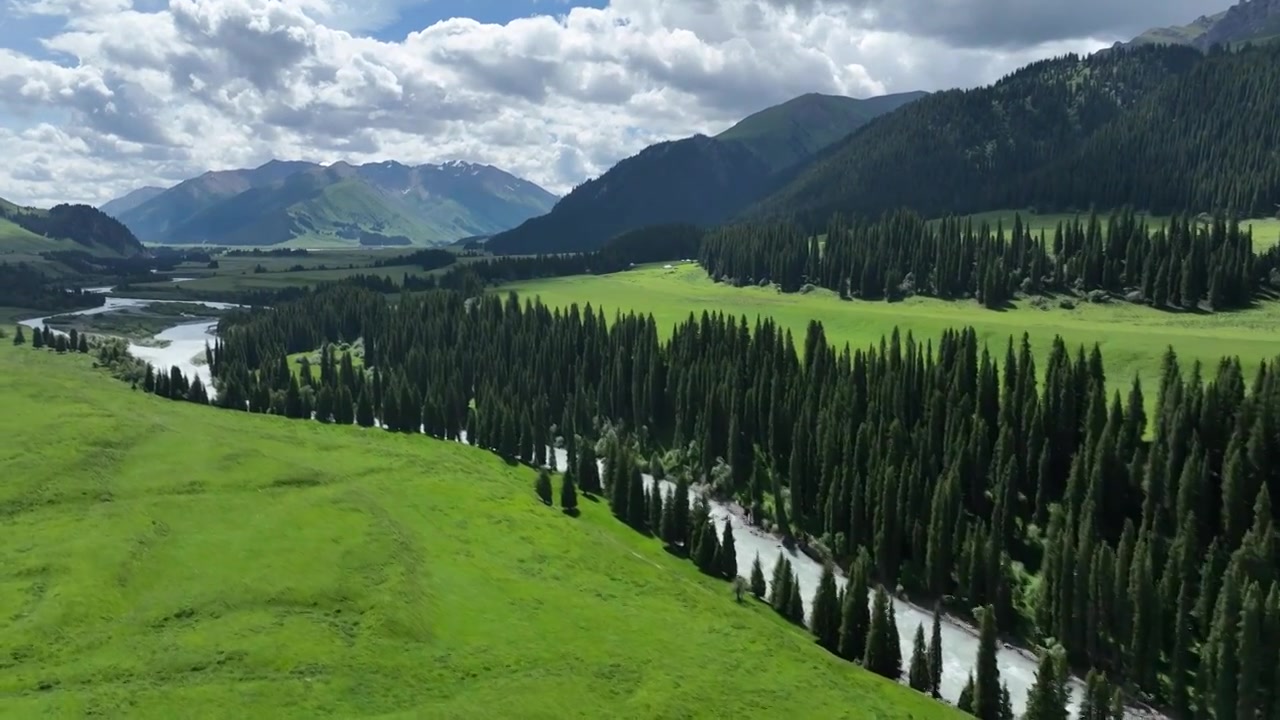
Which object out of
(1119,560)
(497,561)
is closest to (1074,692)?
(1119,560)

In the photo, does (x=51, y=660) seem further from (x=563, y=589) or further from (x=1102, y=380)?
(x=1102, y=380)

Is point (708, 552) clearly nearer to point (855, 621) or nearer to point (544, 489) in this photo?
point (855, 621)

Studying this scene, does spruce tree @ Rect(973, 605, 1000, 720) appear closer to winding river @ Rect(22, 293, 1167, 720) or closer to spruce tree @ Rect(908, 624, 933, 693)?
winding river @ Rect(22, 293, 1167, 720)

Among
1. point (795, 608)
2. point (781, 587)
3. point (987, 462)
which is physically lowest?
point (795, 608)

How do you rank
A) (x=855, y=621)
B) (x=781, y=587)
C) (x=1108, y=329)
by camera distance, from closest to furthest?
(x=855, y=621), (x=781, y=587), (x=1108, y=329)

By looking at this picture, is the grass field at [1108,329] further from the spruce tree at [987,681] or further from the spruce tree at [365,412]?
the spruce tree at [365,412]

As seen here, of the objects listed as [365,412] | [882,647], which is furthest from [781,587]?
[365,412]
